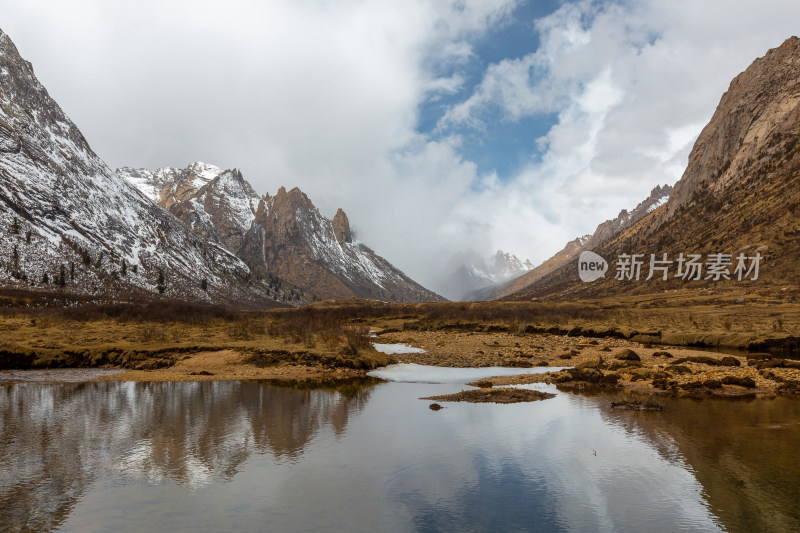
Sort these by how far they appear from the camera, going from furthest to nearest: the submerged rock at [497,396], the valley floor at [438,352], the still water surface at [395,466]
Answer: the valley floor at [438,352] < the submerged rock at [497,396] < the still water surface at [395,466]

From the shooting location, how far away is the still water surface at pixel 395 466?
1492cm

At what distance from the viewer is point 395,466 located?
64.6ft

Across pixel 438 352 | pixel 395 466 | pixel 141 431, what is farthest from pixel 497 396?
pixel 438 352

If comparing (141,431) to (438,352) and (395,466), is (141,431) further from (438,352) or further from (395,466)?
(438,352)

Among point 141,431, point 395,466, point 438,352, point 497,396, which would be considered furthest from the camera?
point 438,352

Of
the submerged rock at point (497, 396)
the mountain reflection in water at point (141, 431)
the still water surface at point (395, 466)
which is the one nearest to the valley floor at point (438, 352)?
the submerged rock at point (497, 396)

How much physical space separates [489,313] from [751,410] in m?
90.8

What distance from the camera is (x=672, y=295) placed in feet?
470

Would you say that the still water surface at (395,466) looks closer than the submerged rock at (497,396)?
Yes

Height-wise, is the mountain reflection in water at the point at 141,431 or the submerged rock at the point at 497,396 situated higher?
the submerged rock at the point at 497,396

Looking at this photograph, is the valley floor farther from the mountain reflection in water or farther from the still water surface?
the still water surface

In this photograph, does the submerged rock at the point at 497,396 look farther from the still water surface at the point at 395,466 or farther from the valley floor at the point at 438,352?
the valley floor at the point at 438,352

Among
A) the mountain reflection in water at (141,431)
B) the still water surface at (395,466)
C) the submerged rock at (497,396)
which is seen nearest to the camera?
the still water surface at (395,466)

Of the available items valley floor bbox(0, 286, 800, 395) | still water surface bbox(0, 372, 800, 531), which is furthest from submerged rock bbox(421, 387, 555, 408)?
valley floor bbox(0, 286, 800, 395)
